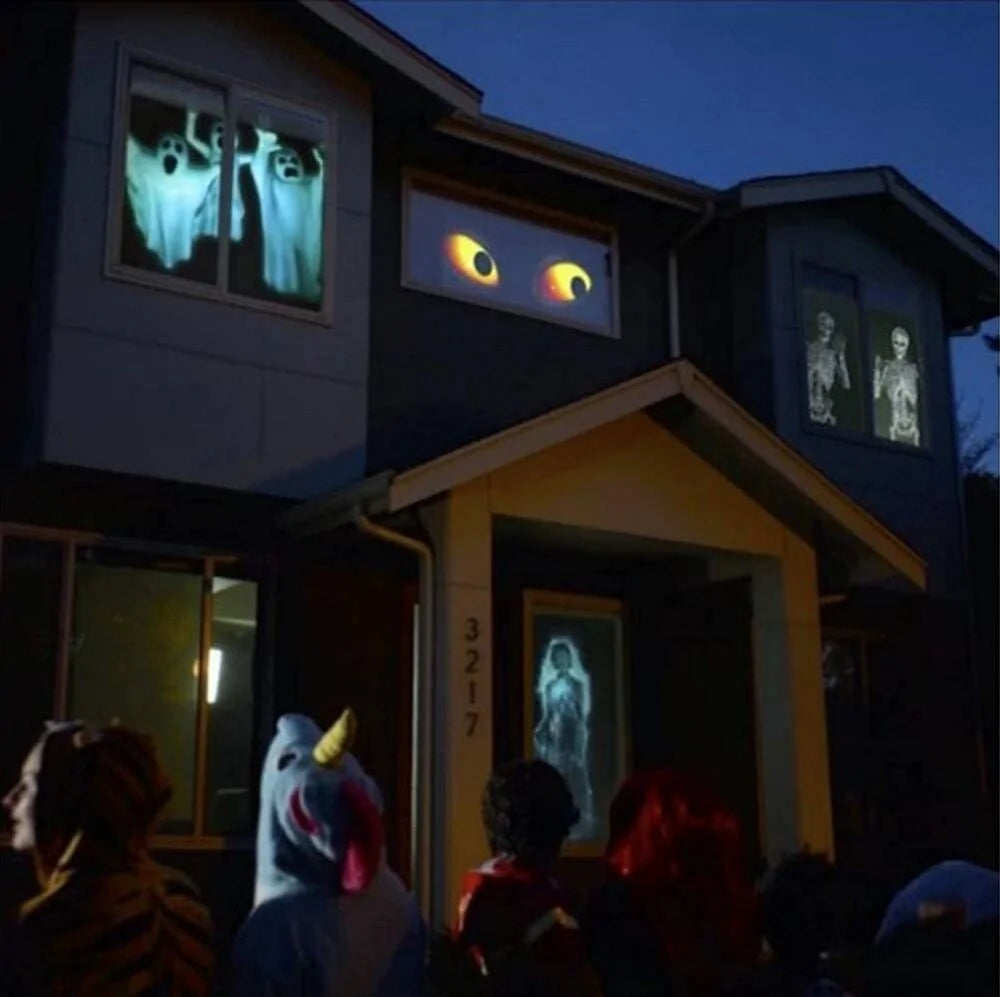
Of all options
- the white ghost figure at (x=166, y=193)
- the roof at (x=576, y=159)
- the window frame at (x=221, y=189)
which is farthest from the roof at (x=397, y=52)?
the white ghost figure at (x=166, y=193)

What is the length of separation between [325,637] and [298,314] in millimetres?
2003

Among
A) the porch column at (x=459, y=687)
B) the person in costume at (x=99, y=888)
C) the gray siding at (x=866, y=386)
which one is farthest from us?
the gray siding at (x=866, y=386)

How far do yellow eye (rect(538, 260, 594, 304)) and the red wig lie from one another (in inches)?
260

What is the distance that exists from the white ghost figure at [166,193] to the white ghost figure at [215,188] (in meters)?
0.04

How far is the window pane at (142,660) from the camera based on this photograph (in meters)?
8.37

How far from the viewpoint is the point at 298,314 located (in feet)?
30.6

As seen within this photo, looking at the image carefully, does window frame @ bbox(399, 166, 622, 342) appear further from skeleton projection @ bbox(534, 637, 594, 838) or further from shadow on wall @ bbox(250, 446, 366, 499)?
skeleton projection @ bbox(534, 637, 594, 838)

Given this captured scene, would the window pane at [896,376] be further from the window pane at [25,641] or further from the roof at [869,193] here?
the window pane at [25,641]

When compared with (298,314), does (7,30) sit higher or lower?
higher

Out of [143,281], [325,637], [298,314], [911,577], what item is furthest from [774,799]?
[143,281]

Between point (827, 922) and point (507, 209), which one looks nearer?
point (827, 922)

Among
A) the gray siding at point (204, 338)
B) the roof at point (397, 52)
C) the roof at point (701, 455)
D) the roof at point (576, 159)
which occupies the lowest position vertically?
the roof at point (701, 455)

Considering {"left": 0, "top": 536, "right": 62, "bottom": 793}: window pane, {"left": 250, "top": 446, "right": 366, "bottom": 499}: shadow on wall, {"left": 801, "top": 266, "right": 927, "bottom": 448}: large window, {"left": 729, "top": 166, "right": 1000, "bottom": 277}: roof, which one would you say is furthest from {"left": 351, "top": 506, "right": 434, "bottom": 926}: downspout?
{"left": 729, "top": 166, "right": 1000, "bottom": 277}: roof

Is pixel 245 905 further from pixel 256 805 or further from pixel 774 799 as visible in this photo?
pixel 774 799
